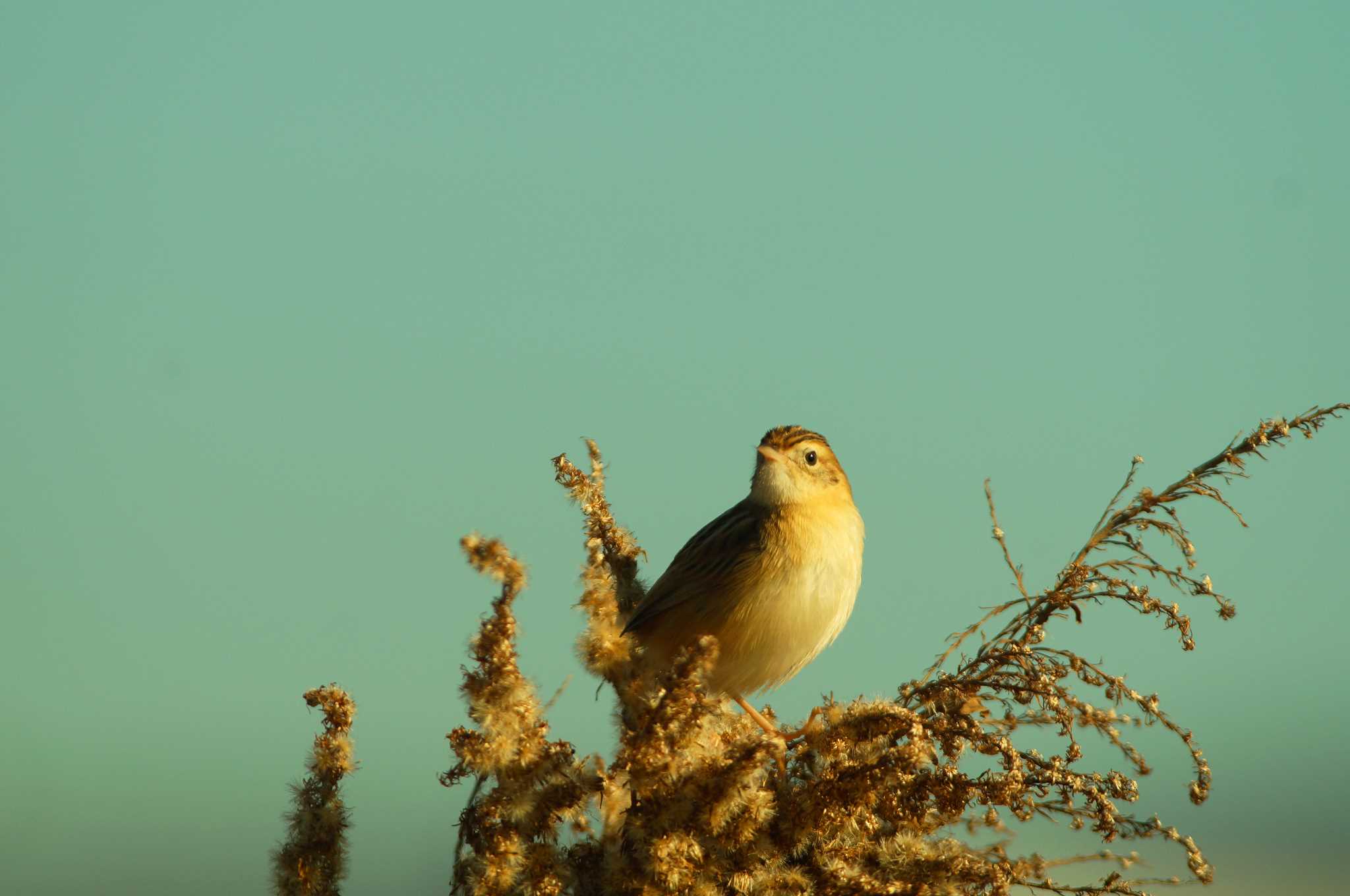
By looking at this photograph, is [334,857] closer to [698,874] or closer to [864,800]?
[698,874]

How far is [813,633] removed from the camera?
4.86 meters

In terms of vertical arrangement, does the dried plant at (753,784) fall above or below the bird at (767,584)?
below

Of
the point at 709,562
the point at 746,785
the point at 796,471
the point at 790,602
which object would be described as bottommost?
the point at 746,785

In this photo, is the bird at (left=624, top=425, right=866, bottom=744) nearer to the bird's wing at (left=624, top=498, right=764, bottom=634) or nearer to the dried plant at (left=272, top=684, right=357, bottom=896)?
the bird's wing at (left=624, top=498, right=764, bottom=634)

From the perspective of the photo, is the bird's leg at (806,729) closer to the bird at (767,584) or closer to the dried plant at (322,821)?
the dried plant at (322,821)

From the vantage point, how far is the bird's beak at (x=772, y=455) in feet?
17.6

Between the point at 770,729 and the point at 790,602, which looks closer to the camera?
the point at 770,729

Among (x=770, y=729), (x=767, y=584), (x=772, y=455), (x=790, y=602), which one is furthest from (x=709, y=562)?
(x=770, y=729)

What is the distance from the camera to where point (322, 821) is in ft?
7.88

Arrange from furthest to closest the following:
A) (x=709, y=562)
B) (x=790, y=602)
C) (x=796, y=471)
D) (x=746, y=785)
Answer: (x=796, y=471) < (x=709, y=562) < (x=790, y=602) < (x=746, y=785)

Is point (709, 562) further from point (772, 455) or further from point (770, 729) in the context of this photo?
point (770, 729)

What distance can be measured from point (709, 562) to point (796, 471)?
2.22 feet

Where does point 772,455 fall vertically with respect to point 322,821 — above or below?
above

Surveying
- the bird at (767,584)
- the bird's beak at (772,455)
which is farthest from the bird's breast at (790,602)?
the bird's beak at (772,455)
